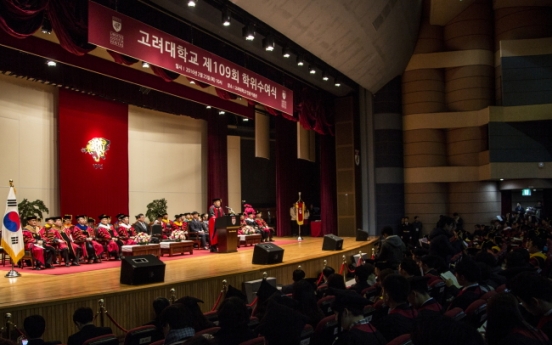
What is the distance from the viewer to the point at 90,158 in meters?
11.5

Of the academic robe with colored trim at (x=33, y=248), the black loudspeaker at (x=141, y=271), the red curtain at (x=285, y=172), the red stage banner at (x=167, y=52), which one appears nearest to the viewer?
the black loudspeaker at (x=141, y=271)

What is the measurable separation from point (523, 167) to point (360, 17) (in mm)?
7248

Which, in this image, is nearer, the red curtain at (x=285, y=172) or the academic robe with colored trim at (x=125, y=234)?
the academic robe with colored trim at (x=125, y=234)

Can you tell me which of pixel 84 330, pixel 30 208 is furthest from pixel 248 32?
pixel 84 330

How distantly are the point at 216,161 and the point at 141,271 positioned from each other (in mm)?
9026

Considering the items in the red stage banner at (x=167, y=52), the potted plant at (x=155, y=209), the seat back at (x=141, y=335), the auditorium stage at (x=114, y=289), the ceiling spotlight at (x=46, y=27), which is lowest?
the auditorium stage at (x=114, y=289)

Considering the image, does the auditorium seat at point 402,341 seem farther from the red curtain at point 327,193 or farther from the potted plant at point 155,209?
the red curtain at point 327,193

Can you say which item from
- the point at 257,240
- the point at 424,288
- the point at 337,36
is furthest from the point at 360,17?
the point at 424,288

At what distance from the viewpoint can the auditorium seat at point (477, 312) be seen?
3.30 meters

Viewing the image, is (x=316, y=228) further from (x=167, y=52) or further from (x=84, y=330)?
(x=84, y=330)

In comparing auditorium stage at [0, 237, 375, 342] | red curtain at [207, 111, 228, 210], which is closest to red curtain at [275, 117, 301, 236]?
red curtain at [207, 111, 228, 210]

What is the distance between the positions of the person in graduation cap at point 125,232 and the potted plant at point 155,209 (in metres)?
2.29

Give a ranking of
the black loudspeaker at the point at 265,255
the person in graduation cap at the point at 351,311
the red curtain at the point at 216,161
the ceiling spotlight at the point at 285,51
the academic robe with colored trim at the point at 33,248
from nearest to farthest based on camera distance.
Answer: the person in graduation cap at the point at 351,311 < the black loudspeaker at the point at 265,255 < the academic robe with colored trim at the point at 33,248 < the ceiling spotlight at the point at 285,51 < the red curtain at the point at 216,161

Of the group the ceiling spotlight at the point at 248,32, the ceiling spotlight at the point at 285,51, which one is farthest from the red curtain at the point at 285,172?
the ceiling spotlight at the point at 248,32
